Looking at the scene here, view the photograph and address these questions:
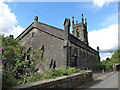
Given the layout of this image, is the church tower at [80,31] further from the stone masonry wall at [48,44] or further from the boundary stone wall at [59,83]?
the boundary stone wall at [59,83]

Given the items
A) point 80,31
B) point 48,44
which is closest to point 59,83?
point 48,44

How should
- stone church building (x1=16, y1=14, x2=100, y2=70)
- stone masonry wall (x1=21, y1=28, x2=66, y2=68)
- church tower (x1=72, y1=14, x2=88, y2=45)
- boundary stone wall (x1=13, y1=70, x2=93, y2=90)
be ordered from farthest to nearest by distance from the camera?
church tower (x1=72, y1=14, x2=88, y2=45), stone masonry wall (x1=21, y1=28, x2=66, y2=68), stone church building (x1=16, y1=14, x2=100, y2=70), boundary stone wall (x1=13, y1=70, x2=93, y2=90)

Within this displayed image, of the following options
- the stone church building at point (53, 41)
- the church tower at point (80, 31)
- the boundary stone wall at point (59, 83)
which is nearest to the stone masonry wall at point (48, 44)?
the stone church building at point (53, 41)

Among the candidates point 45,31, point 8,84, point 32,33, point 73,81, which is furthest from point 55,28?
point 8,84

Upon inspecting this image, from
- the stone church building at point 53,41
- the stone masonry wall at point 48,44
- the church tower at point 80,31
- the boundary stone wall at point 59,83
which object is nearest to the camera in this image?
the boundary stone wall at point 59,83

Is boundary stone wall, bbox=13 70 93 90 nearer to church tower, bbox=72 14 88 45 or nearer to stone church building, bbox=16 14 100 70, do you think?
stone church building, bbox=16 14 100 70

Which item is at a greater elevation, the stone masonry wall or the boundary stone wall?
the stone masonry wall

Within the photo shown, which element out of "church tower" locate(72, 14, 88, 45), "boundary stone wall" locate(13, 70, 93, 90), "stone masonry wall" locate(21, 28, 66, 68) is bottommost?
"boundary stone wall" locate(13, 70, 93, 90)

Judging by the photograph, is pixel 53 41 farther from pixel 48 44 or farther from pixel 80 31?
pixel 80 31

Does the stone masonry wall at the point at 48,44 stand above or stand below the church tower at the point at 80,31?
below

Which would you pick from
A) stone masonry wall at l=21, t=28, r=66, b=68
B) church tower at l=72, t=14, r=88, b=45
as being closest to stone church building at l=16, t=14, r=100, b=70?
stone masonry wall at l=21, t=28, r=66, b=68

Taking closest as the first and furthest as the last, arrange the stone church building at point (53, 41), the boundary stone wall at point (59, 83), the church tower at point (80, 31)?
the boundary stone wall at point (59, 83)
the stone church building at point (53, 41)
the church tower at point (80, 31)

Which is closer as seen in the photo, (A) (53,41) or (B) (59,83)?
(B) (59,83)

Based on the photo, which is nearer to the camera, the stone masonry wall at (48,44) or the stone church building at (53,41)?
the stone church building at (53,41)
